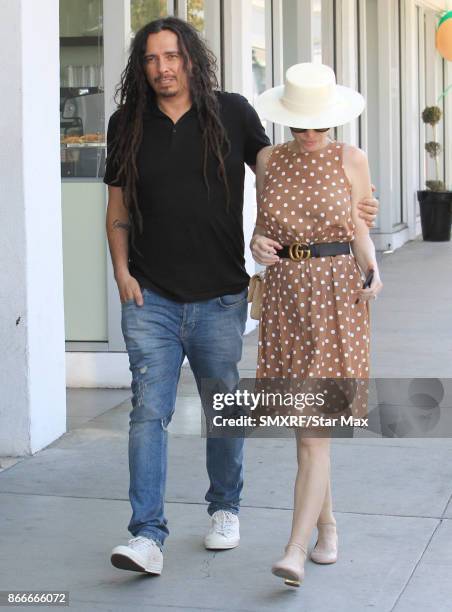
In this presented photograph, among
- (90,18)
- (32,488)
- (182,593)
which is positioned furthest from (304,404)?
(90,18)

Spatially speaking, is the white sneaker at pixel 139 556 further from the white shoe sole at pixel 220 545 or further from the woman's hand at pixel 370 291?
the woman's hand at pixel 370 291

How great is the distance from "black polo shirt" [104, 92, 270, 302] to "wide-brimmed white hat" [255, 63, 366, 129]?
0.78 feet

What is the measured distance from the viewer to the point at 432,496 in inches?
212

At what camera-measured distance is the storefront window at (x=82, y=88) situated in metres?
A: 7.82

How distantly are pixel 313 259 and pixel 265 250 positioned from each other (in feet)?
0.54

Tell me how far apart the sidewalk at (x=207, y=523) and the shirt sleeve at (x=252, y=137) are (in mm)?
1463

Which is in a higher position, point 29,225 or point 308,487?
point 29,225

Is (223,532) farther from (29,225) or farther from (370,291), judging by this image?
(29,225)

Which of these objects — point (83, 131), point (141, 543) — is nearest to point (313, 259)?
point (141, 543)

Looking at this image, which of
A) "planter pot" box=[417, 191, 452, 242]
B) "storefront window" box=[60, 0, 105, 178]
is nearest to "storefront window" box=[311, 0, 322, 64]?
"planter pot" box=[417, 191, 452, 242]

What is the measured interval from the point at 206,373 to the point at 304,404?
432 millimetres

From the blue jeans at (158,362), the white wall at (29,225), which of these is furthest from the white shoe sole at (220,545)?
the white wall at (29,225)

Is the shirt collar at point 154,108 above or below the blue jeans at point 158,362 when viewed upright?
above

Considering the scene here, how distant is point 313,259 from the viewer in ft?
14.0
